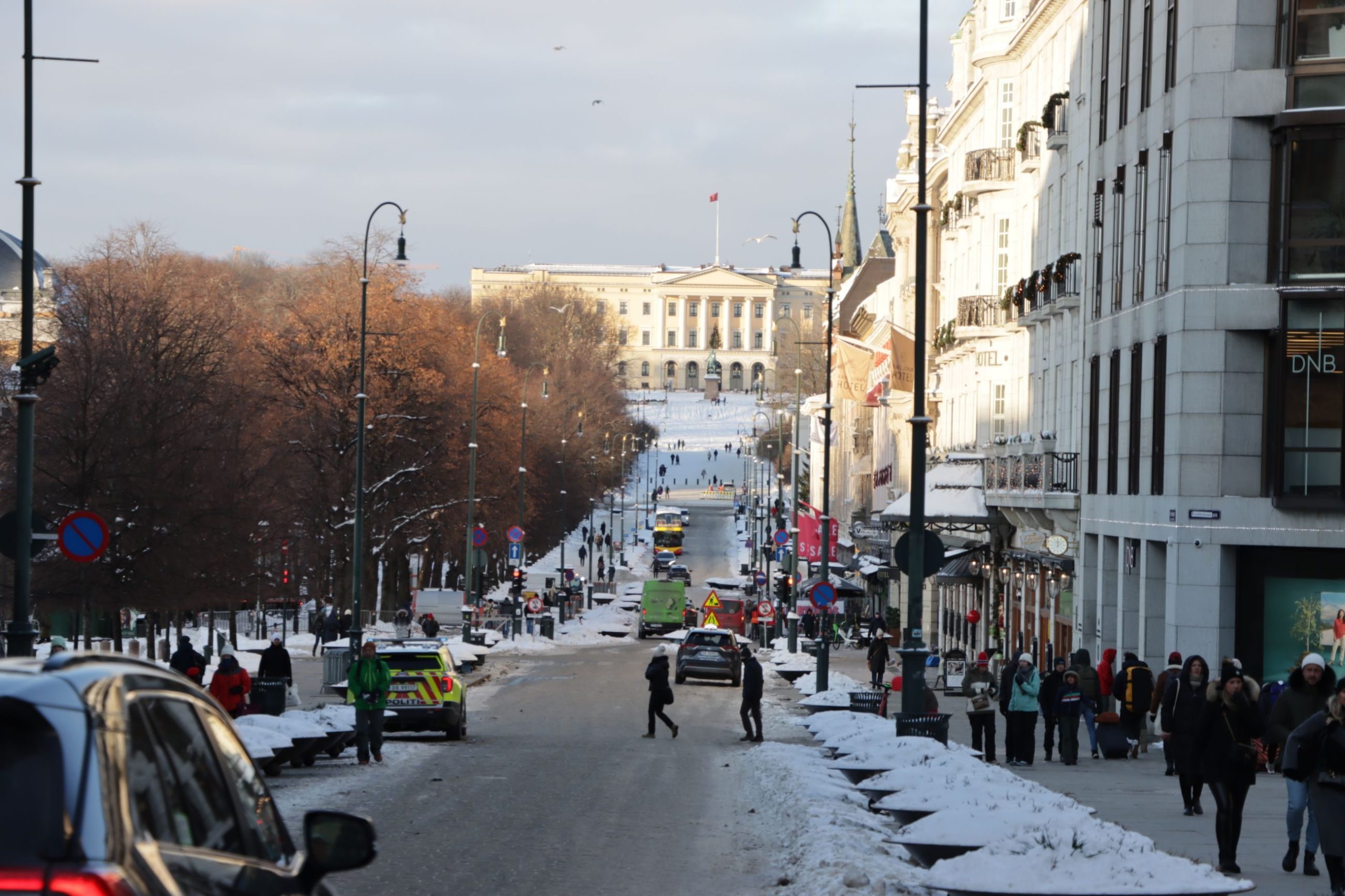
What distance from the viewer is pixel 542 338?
519 ft

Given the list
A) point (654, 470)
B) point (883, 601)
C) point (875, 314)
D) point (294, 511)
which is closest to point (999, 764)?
point (294, 511)

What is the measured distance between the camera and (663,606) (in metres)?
71.8

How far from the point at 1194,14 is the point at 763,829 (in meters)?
15.5

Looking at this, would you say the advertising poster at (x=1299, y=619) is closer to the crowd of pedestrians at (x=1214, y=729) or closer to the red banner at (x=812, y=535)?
the crowd of pedestrians at (x=1214, y=729)

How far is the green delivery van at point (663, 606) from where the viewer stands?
71.6 metres

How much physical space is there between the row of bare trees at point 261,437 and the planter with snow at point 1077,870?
29419 millimetres

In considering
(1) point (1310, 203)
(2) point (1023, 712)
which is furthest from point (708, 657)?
(1) point (1310, 203)

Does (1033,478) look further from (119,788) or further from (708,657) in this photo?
(119,788)

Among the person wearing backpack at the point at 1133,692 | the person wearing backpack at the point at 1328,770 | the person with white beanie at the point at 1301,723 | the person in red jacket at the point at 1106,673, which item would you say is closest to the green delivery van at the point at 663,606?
the person in red jacket at the point at 1106,673

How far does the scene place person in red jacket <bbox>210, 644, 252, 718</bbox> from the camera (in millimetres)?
22953

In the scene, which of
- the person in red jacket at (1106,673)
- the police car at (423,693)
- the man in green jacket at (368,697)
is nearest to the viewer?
the man in green jacket at (368,697)

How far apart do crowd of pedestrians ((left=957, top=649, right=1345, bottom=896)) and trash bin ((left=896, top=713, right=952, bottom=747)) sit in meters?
2.48

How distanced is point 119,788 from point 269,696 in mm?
23183

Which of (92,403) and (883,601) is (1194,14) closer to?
(92,403)
